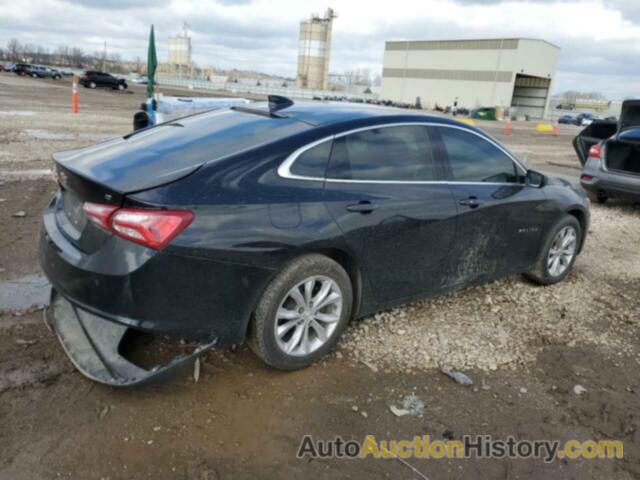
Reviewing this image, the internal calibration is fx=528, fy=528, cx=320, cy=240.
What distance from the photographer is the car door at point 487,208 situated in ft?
13.5

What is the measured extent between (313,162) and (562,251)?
10.5 ft

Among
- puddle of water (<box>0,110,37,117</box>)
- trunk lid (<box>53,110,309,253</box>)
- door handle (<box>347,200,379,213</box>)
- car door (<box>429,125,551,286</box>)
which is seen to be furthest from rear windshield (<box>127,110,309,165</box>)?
puddle of water (<box>0,110,37,117</box>)

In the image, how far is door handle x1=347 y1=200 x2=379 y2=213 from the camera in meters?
3.41

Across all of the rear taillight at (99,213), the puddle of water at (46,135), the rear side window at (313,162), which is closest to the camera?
the rear taillight at (99,213)

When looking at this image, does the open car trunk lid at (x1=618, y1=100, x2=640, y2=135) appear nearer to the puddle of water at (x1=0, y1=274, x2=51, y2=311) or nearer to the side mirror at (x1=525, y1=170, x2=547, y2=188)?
the side mirror at (x1=525, y1=170, x2=547, y2=188)

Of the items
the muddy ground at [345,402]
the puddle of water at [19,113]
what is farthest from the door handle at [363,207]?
the puddle of water at [19,113]

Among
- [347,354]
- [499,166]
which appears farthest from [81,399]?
[499,166]

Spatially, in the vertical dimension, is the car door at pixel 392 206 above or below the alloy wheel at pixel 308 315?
above

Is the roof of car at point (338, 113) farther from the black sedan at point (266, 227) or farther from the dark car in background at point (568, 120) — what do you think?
the dark car in background at point (568, 120)

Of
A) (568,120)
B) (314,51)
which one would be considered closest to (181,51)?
(314,51)

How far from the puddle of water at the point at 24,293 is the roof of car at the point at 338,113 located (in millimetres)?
2521

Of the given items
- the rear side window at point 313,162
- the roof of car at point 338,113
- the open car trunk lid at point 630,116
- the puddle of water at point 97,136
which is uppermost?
the open car trunk lid at point 630,116

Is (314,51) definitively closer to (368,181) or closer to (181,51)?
(181,51)

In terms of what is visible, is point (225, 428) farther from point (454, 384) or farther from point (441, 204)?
point (441, 204)
